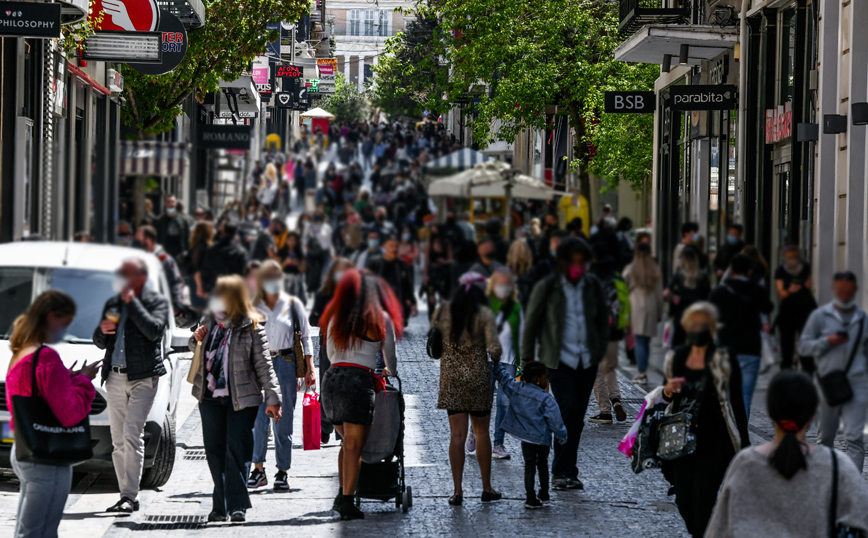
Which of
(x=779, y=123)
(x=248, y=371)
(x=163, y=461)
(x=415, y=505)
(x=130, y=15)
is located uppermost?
(x=130, y=15)

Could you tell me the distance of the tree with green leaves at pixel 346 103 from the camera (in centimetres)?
655

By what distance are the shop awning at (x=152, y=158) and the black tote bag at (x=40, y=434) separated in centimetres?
205

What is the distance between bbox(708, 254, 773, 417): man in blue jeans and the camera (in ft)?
16.5

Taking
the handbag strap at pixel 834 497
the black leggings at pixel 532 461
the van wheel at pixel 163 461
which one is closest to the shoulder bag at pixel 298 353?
the van wheel at pixel 163 461

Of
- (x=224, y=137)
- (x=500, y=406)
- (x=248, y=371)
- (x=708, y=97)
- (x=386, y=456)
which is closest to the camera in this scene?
(x=224, y=137)

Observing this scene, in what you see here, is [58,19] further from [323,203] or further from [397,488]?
[323,203]

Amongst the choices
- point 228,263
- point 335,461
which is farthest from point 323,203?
point 335,461

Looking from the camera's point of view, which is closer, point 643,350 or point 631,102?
point 643,350

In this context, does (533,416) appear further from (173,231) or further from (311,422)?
(173,231)

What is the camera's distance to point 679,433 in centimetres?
761

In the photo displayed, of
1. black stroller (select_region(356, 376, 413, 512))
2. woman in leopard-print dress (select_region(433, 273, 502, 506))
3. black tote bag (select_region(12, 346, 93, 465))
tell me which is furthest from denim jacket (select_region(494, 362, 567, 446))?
black tote bag (select_region(12, 346, 93, 465))

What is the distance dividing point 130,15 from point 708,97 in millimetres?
9333

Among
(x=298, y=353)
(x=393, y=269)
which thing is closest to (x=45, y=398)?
(x=393, y=269)

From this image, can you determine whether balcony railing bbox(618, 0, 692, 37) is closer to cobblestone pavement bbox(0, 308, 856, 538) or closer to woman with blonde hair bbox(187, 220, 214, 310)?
cobblestone pavement bbox(0, 308, 856, 538)
